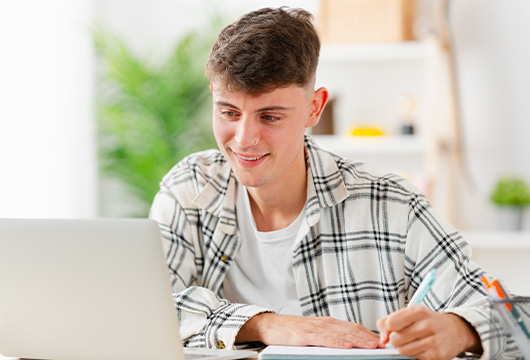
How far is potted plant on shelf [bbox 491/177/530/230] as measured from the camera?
111 inches

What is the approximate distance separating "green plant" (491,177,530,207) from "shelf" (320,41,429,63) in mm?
673

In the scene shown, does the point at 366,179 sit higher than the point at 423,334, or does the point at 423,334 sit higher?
the point at 366,179

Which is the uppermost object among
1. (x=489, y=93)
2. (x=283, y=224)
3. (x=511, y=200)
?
(x=489, y=93)

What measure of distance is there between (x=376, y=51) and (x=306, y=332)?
→ 2.11 meters

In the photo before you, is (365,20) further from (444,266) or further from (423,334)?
(423,334)

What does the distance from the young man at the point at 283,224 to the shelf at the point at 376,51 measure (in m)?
1.56

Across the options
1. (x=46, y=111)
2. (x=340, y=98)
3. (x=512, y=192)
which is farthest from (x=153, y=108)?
(x=512, y=192)

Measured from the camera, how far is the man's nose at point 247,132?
1.32 metres

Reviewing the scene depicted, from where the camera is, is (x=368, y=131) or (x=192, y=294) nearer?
(x=192, y=294)

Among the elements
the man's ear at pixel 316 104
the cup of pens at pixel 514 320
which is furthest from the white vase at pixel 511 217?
the cup of pens at pixel 514 320

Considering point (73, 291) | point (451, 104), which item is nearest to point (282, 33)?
point (73, 291)

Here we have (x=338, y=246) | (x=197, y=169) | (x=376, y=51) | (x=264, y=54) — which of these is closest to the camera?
(x=264, y=54)

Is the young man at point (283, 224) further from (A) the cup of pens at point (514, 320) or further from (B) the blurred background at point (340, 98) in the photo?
(B) the blurred background at point (340, 98)

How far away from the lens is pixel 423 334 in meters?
0.99
